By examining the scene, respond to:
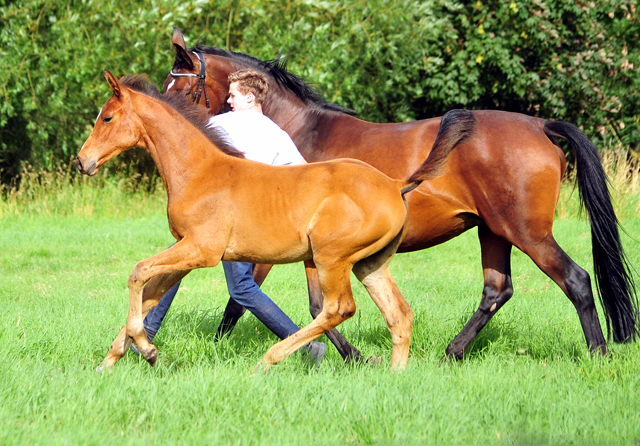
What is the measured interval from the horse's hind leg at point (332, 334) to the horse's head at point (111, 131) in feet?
5.01

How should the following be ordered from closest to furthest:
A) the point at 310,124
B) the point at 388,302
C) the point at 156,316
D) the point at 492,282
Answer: the point at 388,302 < the point at 156,316 < the point at 492,282 < the point at 310,124

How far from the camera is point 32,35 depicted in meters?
12.6

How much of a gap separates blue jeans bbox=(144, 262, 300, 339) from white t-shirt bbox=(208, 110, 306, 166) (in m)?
0.74

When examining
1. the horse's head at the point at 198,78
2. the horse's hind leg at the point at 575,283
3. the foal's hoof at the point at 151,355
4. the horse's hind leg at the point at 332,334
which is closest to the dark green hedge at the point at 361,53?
the horse's head at the point at 198,78

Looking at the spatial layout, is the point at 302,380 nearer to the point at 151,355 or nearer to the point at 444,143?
the point at 151,355

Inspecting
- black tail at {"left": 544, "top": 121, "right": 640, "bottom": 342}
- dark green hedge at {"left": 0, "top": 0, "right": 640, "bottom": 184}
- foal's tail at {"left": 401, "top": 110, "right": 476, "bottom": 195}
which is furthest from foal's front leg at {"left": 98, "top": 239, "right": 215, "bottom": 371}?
dark green hedge at {"left": 0, "top": 0, "right": 640, "bottom": 184}

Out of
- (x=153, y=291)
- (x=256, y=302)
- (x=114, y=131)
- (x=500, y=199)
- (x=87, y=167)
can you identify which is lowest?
(x=256, y=302)

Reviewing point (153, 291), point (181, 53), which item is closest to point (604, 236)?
point (153, 291)

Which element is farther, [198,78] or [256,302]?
[198,78]

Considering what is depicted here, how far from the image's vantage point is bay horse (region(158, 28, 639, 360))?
4586 mm

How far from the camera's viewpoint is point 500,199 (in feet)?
15.4

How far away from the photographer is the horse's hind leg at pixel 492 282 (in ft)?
16.3

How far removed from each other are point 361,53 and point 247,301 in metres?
10.5

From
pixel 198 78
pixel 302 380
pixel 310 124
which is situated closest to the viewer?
pixel 302 380
